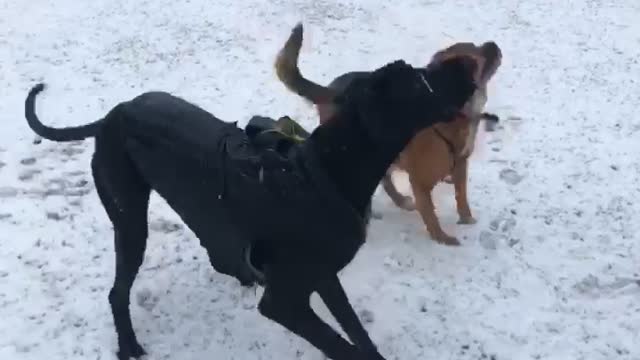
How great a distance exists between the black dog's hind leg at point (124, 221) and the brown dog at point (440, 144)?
3.51 ft

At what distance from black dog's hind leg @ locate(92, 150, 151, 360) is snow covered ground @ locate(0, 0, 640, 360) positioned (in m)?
0.19

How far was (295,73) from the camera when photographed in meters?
4.71

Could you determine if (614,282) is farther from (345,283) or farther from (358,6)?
(358,6)

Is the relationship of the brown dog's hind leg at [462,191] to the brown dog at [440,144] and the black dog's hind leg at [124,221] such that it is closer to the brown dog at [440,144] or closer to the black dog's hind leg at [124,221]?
the brown dog at [440,144]

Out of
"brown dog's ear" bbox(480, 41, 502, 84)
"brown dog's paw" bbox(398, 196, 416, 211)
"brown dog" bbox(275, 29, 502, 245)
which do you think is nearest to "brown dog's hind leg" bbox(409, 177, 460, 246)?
"brown dog" bbox(275, 29, 502, 245)

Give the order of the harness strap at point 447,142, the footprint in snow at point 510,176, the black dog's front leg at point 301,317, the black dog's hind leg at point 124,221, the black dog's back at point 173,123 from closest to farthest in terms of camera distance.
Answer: the black dog's front leg at point 301,317 < the black dog's back at point 173,123 < the black dog's hind leg at point 124,221 < the harness strap at point 447,142 < the footprint in snow at point 510,176

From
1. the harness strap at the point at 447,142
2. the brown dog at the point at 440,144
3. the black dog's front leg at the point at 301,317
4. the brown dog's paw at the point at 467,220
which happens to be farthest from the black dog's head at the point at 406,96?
the brown dog's paw at the point at 467,220

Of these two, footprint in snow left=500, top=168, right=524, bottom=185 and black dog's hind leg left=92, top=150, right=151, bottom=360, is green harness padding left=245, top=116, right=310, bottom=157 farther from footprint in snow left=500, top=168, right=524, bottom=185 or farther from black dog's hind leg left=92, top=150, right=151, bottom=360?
footprint in snow left=500, top=168, right=524, bottom=185

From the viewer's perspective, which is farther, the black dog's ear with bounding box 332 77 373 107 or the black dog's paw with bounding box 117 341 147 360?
the black dog's paw with bounding box 117 341 147 360

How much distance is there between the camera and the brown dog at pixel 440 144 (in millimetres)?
4945

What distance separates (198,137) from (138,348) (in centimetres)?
139

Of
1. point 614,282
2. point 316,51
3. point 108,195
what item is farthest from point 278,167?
point 316,51

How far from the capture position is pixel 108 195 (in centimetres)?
441

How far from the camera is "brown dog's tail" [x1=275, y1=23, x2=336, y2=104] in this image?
4340 mm
